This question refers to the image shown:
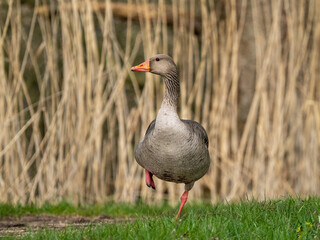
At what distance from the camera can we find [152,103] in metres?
7.42

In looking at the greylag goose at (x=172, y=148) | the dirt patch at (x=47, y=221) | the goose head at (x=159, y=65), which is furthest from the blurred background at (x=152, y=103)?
the greylag goose at (x=172, y=148)

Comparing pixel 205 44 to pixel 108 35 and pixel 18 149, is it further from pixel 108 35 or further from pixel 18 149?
pixel 18 149

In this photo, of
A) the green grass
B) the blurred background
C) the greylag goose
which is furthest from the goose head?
the blurred background

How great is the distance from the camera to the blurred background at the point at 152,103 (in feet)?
23.6

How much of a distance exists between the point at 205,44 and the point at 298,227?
4049 mm

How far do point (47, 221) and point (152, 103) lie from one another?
215 cm

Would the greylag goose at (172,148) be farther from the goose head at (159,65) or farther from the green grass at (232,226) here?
the green grass at (232,226)

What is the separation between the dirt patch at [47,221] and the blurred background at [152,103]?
0.77 m

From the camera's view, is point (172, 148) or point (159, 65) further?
point (159, 65)

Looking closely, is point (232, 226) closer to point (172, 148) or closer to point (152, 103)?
point (172, 148)

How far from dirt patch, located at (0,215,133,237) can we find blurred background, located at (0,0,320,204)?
771 mm

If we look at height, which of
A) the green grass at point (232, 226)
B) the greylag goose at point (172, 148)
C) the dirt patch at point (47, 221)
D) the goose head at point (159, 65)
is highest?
the goose head at point (159, 65)

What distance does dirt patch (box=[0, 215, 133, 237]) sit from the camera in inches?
220

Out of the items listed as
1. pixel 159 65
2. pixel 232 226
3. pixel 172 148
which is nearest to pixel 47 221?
pixel 172 148
